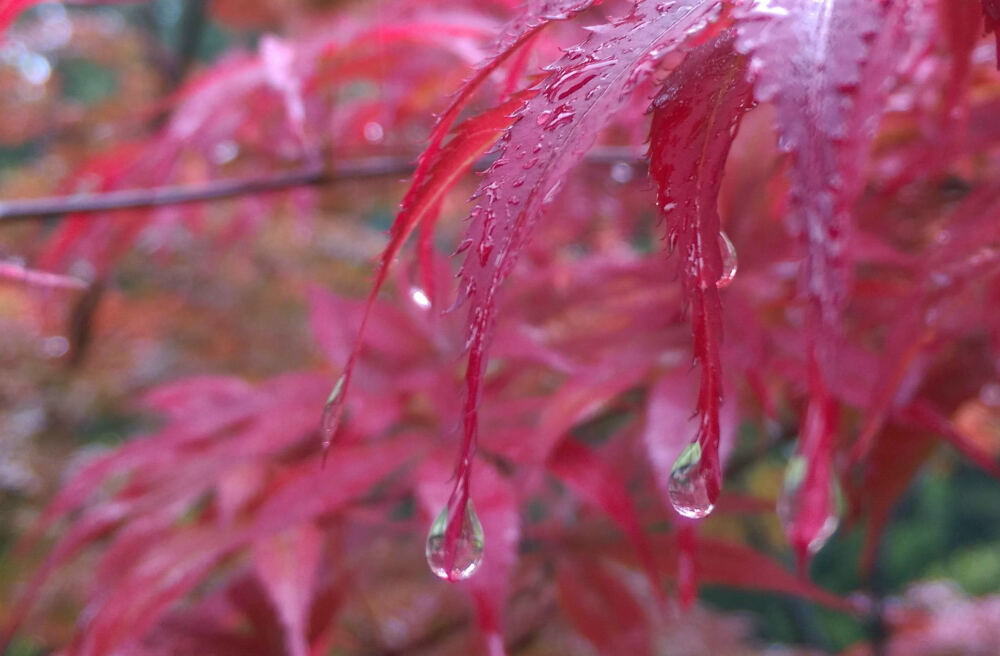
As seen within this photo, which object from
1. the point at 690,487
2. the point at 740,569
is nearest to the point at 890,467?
the point at 740,569

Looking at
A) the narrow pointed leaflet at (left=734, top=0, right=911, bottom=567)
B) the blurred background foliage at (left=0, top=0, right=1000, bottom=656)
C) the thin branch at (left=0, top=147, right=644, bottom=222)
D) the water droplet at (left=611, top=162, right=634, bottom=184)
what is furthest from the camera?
the blurred background foliage at (left=0, top=0, right=1000, bottom=656)

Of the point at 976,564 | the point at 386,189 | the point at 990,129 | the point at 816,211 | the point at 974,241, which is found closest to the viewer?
the point at 816,211

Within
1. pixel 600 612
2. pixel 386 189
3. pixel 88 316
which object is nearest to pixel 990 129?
pixel 600 612

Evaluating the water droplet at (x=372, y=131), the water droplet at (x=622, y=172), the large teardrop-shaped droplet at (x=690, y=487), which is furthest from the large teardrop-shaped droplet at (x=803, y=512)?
the water droplet at (x=372, y=131)

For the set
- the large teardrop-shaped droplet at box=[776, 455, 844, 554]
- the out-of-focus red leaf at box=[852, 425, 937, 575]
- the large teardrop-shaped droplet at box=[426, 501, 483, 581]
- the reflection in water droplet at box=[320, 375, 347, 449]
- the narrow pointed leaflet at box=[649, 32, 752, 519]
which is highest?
the narrow pointed leaflet at box=[649, 32, 752, 519]

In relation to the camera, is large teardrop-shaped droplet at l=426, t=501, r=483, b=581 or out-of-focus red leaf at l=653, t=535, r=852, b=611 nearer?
large teardrop-shaped droplet at l=426, t=501, r=483, b=581

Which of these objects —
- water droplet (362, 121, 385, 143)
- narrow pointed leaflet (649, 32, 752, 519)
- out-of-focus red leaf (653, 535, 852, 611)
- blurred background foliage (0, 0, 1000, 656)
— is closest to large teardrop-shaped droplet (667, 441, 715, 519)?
narrow pointed leaflet (649, 32, 752, 519)

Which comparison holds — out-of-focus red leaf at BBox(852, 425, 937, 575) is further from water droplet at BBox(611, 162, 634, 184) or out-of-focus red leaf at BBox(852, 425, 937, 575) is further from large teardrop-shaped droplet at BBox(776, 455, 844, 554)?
water droplet at BBox(611, 162, 634, 184)

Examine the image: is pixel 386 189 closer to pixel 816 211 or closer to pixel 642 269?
pixel 642 269
